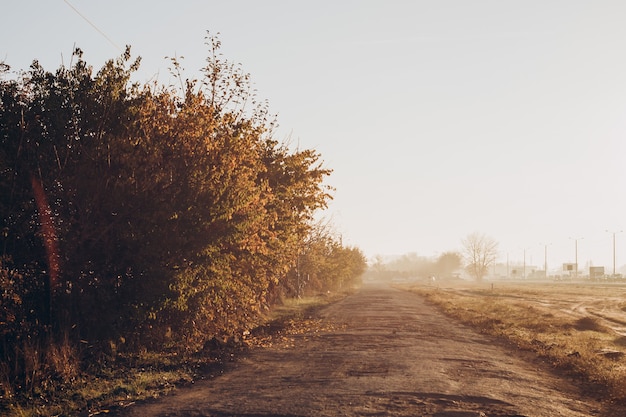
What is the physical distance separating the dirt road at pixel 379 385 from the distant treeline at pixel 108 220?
2.66m

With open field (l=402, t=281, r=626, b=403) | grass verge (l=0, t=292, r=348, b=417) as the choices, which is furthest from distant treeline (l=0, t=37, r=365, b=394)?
open field (l=402, t=281, r=626, b=403)

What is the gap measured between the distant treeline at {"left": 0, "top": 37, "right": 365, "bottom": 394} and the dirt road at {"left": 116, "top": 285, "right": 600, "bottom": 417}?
2659 millimetres

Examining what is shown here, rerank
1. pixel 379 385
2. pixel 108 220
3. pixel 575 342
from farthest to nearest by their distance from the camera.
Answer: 1. pixel 575 342
2. pixel 108 220
3. pixel 379 385

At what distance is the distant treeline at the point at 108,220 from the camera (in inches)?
504

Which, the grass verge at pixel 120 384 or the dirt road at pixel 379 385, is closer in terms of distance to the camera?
the dirt road at pixel 379 385

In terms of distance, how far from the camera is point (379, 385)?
11.6 m

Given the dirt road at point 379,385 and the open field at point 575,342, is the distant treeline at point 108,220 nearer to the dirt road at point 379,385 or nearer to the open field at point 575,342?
the dirt road at point 379,385

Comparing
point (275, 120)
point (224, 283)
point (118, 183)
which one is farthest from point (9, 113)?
point (275, 120)

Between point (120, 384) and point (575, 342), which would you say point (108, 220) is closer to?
point (120, 384)

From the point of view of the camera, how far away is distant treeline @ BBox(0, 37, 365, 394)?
12.8m

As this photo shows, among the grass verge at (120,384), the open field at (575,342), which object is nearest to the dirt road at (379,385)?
the grass verge at (120,384)

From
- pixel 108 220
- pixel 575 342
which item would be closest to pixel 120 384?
pixel 108 220

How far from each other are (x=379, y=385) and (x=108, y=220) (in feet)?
24.6

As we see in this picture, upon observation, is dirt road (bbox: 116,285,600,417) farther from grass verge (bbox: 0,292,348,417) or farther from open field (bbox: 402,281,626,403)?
open field (bbox: 402,281,626,403)
